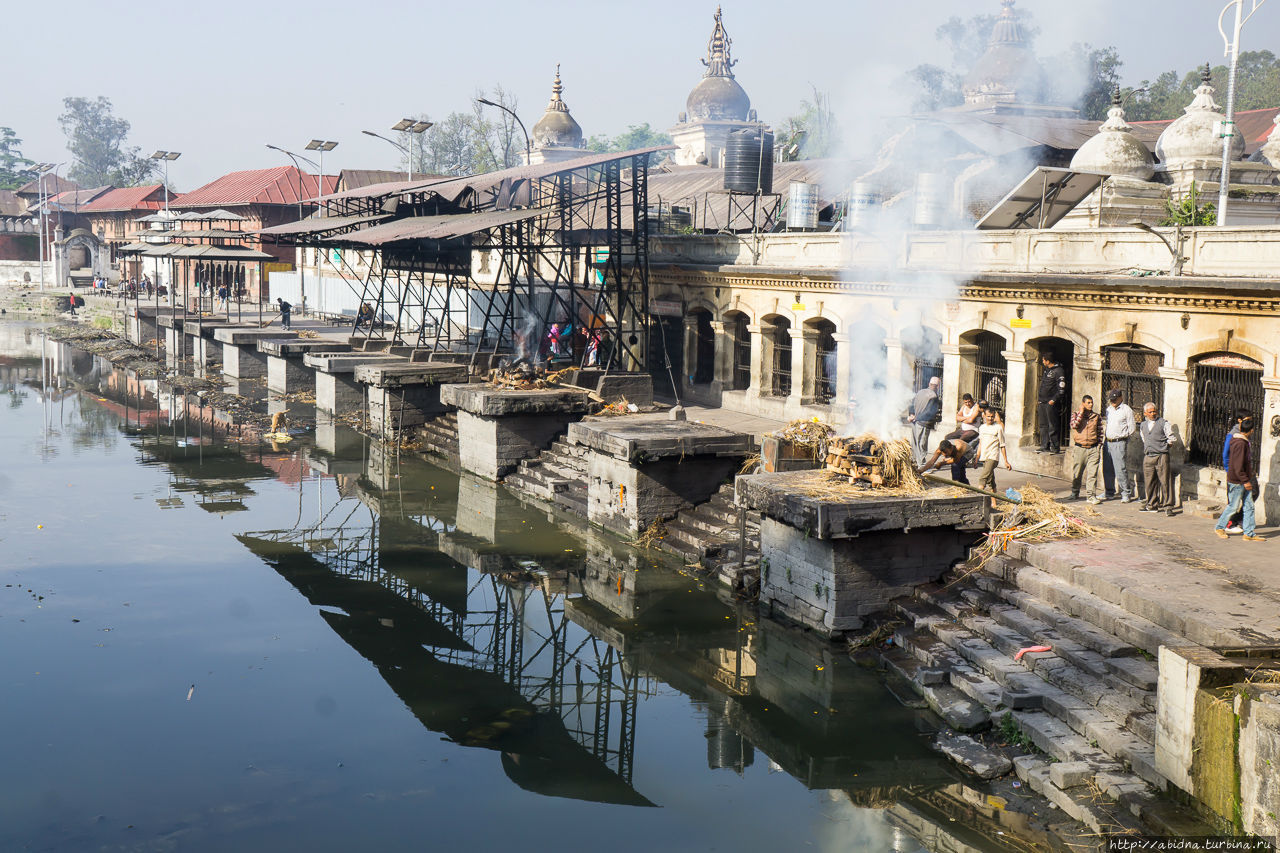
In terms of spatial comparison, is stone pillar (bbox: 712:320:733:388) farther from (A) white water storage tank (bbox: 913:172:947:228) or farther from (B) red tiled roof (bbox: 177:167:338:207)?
(B) red tiled roof (bbox: 177:167:338:207)

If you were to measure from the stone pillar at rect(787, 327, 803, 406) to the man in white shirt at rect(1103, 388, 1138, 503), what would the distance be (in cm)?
777

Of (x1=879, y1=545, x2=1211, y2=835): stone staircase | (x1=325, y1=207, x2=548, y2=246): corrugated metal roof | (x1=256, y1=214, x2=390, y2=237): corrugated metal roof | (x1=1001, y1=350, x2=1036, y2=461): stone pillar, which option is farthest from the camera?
(x1=256, y1=214, x2=390, y2=237): corrugated metal roof

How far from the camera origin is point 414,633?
12133 mm

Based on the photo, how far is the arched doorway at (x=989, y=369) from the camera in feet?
56.6

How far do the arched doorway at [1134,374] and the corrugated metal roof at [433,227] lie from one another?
9926 mm

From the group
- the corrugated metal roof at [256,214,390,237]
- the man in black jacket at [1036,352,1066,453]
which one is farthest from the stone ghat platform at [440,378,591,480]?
the corrugated metal roof at [256,214,390,237]

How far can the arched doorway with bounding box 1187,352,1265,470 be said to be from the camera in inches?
532

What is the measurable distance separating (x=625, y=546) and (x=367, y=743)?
672cm

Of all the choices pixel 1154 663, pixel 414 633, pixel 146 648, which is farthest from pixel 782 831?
pixel 146 648

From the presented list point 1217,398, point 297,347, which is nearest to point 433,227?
point 297,347

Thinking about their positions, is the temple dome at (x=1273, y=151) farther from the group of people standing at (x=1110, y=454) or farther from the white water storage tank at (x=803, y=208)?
the group of people standing at (x=1110, y=454)

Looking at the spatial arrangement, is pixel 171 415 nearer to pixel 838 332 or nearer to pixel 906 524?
pixel 838 332

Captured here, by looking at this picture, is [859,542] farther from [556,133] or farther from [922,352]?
[556,133]

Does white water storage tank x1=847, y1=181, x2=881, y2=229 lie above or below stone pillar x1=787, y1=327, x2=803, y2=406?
above
